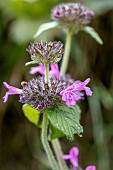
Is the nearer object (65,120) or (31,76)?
(65,120)

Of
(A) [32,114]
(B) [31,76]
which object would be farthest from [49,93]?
(B) [31,76]

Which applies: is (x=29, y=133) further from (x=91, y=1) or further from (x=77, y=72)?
(x=91, y=1)

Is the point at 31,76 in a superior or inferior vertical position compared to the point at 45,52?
superior

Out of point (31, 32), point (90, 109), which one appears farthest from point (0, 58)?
point (90, 109)

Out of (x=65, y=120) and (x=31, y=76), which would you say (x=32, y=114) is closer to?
(x=65, y=120)

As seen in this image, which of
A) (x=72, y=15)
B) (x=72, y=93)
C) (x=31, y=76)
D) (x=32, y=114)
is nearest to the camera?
(x=72, y=93)

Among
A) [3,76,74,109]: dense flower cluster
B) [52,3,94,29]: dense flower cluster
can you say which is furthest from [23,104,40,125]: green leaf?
[52,3,94,29]: dense flower cluster
